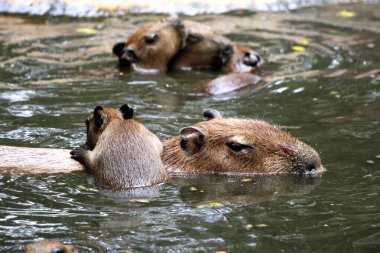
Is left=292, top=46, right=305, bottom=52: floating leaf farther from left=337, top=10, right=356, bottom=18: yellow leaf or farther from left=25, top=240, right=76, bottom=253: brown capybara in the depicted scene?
left=25, top=240, right=76, bottom=253: brown capybara

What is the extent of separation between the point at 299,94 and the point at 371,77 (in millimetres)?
1286

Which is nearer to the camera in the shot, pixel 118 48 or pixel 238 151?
pixel 238 151

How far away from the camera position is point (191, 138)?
27.1ft

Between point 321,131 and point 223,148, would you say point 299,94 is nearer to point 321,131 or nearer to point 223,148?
point 321,131

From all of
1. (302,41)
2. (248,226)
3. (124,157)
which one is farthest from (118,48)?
(248,226)

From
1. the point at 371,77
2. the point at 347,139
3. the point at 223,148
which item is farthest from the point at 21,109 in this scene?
the point at 371,77

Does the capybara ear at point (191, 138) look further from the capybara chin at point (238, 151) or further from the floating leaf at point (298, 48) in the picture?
the floating leaf at point (298, 48)

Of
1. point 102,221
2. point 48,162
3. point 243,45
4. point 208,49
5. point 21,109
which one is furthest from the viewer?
point 243,45

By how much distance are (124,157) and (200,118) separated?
2.64 metres

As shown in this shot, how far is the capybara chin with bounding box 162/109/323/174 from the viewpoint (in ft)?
26.4

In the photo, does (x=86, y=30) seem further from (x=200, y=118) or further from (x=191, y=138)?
(x=191, y=138)

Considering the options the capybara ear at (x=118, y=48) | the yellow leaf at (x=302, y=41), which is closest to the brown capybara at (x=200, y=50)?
the capybara ear at (x=118, y=48)

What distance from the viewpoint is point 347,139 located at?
9.05 meters

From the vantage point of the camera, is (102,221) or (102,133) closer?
(102,221)
